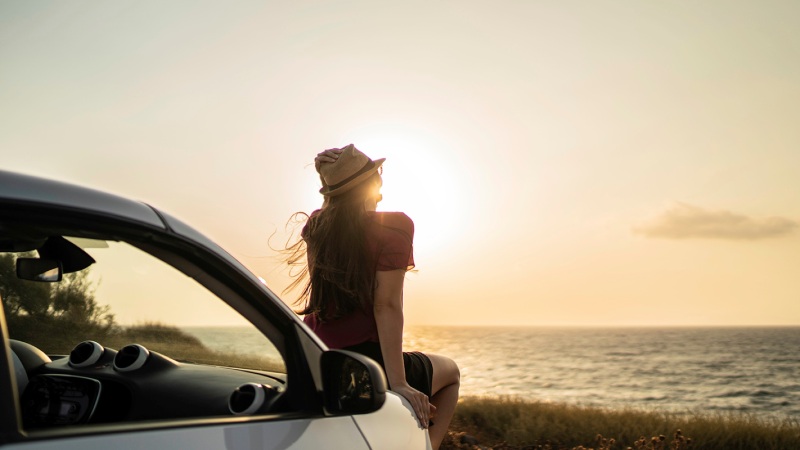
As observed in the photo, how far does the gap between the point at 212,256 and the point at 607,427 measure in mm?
9395

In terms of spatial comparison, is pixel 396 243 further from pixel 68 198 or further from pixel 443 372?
pixel 68 198

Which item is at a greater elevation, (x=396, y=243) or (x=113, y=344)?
(x=396, y=243)

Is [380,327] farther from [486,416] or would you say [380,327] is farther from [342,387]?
[486,416]

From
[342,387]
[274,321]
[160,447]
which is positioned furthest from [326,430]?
[160,447]

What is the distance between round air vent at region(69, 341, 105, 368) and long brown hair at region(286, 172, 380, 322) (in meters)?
1.22

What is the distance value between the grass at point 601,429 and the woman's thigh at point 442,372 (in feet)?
15.7

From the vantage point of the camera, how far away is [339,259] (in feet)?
11.6

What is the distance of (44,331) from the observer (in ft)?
8.20

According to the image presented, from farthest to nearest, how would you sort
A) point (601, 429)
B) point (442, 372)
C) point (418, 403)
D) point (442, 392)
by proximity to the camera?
point (601, 429) → point (442, 392) → point (442, 372) → point (418, 403)

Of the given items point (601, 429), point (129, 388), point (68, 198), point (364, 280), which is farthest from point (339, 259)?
point (601, 429)

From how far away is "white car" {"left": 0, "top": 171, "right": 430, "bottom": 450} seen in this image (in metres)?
1.54

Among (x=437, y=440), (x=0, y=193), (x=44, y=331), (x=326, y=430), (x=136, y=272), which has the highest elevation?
(x=0, y=193)

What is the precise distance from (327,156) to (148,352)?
5.82 ft

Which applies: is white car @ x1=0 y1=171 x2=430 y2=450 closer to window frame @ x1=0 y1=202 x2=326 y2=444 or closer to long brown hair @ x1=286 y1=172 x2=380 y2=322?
window frame @ x1=0 y1=202 x2=326 y2=444
